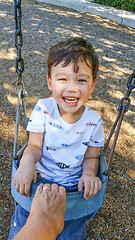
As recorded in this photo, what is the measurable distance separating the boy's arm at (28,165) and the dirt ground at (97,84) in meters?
0.63

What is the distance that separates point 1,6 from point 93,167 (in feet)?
18.2

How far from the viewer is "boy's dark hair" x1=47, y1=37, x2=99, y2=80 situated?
4.07ft

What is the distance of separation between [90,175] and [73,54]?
681 millimetres

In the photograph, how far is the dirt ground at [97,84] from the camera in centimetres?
181

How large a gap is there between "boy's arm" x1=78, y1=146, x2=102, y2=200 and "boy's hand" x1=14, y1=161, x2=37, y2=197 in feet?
0.90

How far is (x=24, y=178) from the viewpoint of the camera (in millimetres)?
1189

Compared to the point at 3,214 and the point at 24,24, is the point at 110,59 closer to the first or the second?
the point at 24,24

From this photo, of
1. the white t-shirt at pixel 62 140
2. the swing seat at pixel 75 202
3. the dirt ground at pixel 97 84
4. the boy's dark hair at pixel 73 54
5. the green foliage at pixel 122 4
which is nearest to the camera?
the swing seat at pixel 75 202

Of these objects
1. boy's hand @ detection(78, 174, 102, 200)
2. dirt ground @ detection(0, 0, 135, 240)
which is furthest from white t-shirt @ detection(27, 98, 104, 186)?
dirt ground @ detection(0, 0, 135, 240)

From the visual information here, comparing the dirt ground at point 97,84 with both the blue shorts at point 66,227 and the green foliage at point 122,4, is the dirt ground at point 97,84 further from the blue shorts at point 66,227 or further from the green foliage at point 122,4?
the green foliage at point 122,4

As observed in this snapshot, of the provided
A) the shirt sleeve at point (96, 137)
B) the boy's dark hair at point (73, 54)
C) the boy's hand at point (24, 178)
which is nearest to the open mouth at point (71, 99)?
the boy's dark hair at point (73, 54)

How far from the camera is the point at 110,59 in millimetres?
4070

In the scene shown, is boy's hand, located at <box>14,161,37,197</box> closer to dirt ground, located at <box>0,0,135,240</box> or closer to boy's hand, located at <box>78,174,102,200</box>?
boy's hand, located at <box>78,174,102,200</box>

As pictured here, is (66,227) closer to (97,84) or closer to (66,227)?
(66,227)
